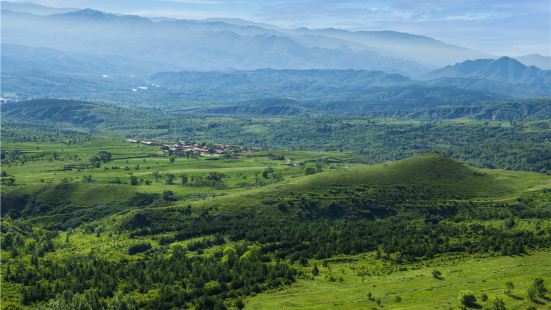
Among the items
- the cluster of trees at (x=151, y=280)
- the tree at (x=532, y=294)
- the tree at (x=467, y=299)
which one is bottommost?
the cluster of trees at (x=151, y=280)

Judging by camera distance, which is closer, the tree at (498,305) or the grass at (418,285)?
the tree at (498,305)

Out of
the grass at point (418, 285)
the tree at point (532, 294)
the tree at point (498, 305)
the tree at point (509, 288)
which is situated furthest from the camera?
the grass at point (418, 285)

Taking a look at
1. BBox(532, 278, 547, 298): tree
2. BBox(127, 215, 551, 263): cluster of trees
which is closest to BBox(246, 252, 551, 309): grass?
BBox(532, 278, 547, 298): tree

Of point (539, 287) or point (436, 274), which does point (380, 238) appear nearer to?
point (436, 274)

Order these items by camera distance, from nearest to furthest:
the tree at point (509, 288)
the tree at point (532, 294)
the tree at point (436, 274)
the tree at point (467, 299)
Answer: the tree at point (532, 294) < the tree at point (467, 299) < the tree at point (509, 288) < the tree at point (436, 274)

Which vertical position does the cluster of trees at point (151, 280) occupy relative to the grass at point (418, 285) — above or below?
below

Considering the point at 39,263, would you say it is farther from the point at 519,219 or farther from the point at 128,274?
the point at 519,219

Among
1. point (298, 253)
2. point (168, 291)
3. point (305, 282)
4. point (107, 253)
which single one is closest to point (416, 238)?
point (298, 253)

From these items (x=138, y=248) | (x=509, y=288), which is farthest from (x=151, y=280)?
(x=509, y=288)

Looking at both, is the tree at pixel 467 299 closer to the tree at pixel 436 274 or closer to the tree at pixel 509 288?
the tree at pixel 509 288

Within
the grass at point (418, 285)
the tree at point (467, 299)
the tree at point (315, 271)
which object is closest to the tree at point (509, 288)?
the grass at point (418, 285)
